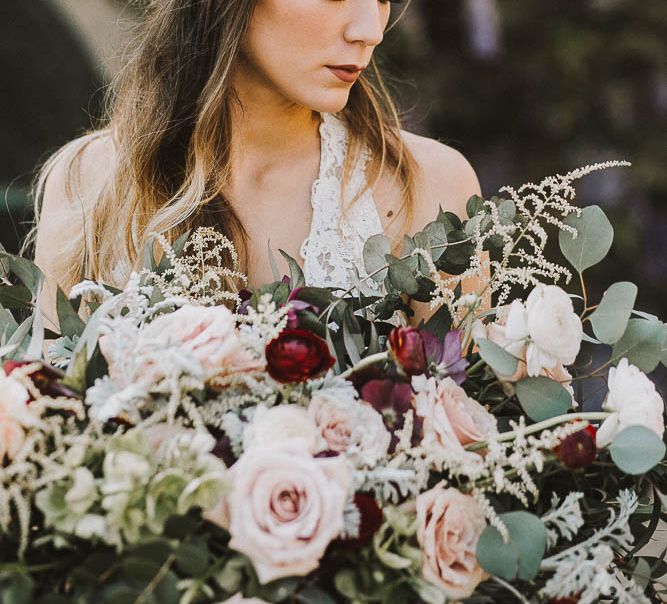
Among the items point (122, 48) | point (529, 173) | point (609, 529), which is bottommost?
point (529, 173)

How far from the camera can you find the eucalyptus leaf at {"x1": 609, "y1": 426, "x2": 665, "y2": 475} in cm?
91

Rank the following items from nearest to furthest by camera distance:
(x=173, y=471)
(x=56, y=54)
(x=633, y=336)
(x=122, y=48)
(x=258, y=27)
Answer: (x=173, y=471) → (x=633, y=336) → (x=258, y=27) → (x=122, y=48) → (x=56, y=54)

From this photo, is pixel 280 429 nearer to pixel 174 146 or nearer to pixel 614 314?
pixel 614 314

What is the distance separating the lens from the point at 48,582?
2.71 ft

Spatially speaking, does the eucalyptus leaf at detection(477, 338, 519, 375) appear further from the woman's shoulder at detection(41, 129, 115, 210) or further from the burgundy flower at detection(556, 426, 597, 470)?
the woman's shoulder at detection(41, 129, 115, 210)

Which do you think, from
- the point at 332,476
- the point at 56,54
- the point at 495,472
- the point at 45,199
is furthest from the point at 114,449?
the point at 56,54

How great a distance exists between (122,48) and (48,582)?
3.88 feet

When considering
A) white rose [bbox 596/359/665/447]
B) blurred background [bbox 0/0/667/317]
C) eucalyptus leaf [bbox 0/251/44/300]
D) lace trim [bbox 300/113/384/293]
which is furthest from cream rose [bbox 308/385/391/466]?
blurred background [bbox 0/0/667/317]

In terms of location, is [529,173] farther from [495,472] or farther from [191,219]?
[495,472]

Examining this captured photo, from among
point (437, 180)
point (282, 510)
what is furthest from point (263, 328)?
point (437, 180)

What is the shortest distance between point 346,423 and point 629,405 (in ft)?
0.94

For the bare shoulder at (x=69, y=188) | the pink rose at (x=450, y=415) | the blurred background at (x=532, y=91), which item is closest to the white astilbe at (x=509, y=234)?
the pink rose at (x=450, y=415)

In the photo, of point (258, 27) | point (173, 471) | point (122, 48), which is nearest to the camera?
point (173, 471)

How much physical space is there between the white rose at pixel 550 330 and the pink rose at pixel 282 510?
260 mm
